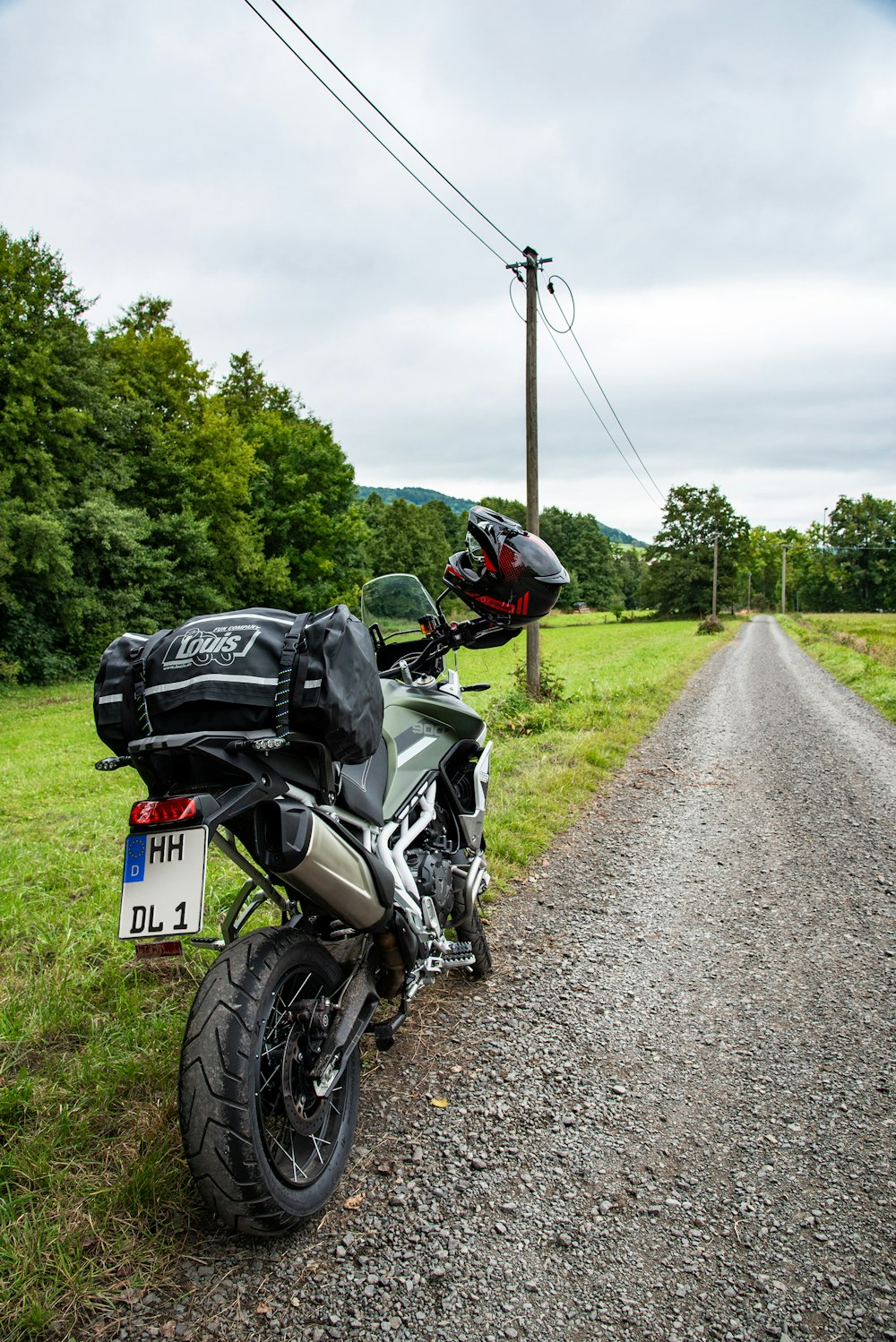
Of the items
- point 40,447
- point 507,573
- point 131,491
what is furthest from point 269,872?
point 131,491

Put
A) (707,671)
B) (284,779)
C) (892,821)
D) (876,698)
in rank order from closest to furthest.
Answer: (284,779) < (892,821) < (876,698) < (707,671)

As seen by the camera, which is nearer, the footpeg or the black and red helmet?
the footpeg

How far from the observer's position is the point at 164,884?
192 cm

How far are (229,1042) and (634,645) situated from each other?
34374mm

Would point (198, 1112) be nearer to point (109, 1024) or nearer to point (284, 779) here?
point (284, 779)

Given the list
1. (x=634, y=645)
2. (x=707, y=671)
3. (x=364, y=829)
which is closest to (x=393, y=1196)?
(x=364, y=829)

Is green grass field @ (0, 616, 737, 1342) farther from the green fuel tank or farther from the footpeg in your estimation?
the green fuel tank

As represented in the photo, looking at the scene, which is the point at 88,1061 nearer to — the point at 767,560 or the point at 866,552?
the point at 866,552

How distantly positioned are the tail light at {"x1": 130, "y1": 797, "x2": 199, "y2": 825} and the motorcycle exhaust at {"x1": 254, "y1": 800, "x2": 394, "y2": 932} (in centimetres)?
22

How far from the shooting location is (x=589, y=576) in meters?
88.7

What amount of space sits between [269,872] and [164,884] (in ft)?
0.94

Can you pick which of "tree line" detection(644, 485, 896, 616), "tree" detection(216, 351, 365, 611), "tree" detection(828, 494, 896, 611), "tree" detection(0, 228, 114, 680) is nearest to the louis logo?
"tree" detection(0, 228, 114, 680)

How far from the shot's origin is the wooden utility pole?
1284cm

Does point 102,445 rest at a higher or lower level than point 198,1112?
higher
